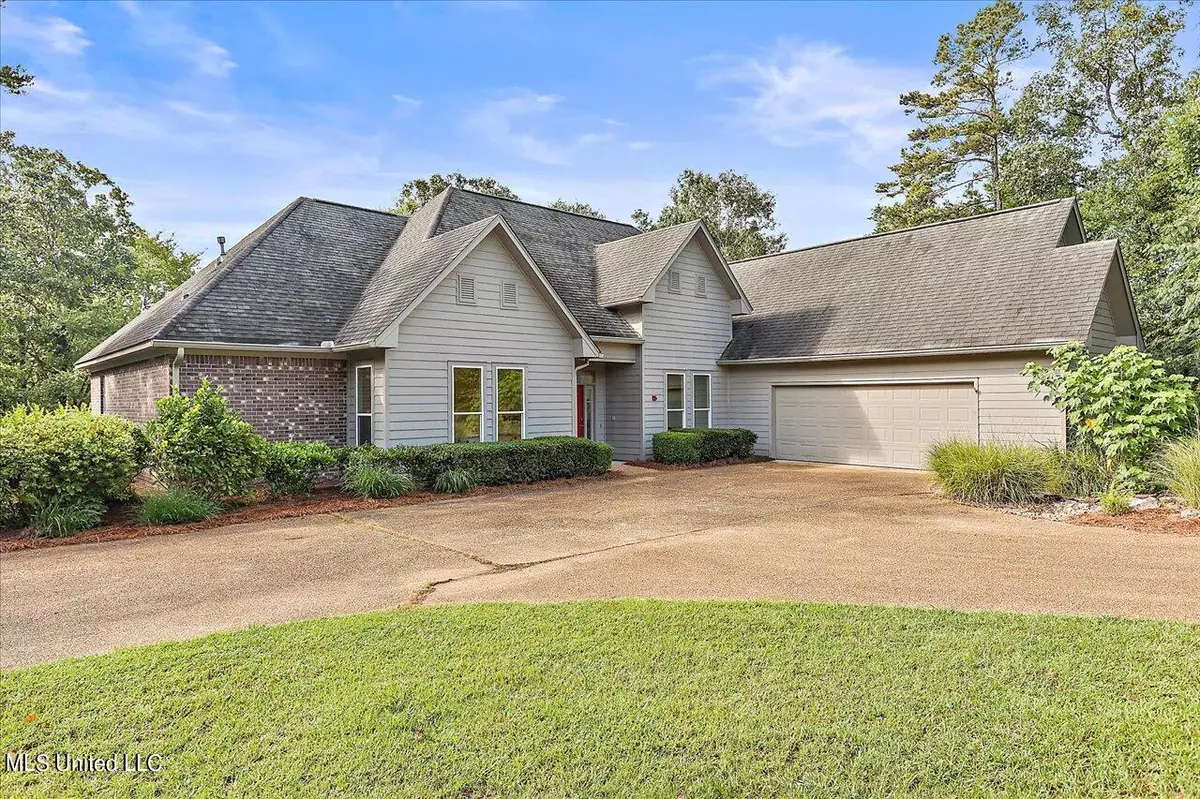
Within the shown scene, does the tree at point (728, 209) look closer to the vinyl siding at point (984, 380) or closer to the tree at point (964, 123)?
the tree at point (964, 123)

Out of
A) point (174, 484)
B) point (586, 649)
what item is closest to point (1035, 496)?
point (586, 649)

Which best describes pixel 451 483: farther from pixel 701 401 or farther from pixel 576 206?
pixel 576 206

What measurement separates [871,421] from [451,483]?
388 inches

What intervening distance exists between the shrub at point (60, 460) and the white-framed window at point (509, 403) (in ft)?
20.8

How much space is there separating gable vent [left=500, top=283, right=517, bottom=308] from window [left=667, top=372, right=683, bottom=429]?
16.7ft

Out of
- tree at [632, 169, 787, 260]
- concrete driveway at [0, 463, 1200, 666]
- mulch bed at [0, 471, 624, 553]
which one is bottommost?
concrete driveway at [0, 463, 1200, 666]

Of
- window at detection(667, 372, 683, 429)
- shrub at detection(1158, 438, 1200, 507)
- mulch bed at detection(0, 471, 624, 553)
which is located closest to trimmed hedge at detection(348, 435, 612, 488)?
mulch bed at detection(0, 471, 624, 553)

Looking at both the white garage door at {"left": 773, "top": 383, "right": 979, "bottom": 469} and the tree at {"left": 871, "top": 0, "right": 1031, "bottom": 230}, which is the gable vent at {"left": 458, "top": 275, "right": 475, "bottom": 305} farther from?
the tree at {"left": 871, "top": 0, "right": 1031, "bottom": 230}

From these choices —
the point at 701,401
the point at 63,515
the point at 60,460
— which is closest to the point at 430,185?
the point at 701,401

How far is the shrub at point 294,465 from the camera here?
36.5 ft

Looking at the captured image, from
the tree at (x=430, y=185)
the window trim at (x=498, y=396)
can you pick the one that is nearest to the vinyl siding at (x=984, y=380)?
the window trim at (x=498, y=396)

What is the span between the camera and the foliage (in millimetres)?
10094

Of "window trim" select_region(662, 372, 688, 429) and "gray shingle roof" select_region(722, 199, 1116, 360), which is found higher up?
"gray shingle roof" select_region(722, 199, 1116, 360)

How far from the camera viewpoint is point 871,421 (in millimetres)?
15836
